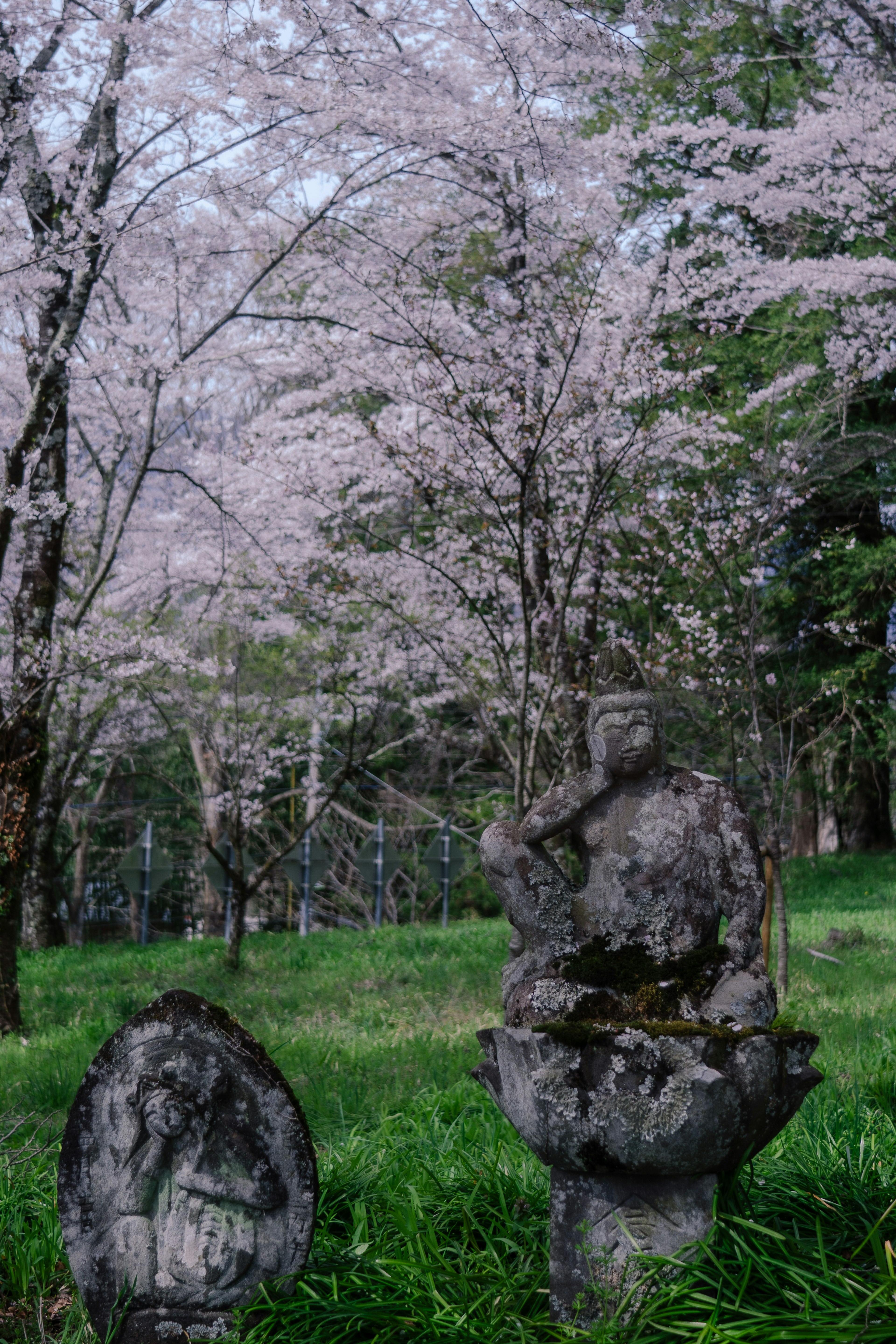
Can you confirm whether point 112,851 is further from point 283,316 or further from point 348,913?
point 283,316

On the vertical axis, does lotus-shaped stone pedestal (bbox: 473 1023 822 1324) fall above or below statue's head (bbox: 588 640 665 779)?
below

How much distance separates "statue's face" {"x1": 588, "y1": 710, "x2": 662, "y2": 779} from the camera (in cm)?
298

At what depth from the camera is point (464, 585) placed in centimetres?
1020

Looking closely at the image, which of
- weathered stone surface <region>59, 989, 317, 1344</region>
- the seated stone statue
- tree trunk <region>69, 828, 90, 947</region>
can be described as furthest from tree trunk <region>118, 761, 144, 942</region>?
the seated stone statue

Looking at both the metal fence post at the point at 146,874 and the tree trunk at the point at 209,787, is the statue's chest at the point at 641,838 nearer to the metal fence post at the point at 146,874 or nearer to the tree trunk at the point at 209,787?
the tree trunk at the point at 209,787

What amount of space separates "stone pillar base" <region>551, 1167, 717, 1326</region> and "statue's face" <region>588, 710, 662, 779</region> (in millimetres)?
1010

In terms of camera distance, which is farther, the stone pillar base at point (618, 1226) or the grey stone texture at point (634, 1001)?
the stone pillar base at point (618, 1226)

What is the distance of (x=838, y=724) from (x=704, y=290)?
696 centimetres

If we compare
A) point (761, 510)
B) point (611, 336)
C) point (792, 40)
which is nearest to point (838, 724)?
point (761, 510)

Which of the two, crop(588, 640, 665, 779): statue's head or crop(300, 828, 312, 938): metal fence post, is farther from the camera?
crop(300, 828, 312, 938): metal fence post

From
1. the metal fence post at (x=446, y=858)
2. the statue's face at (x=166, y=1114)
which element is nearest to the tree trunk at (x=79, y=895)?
the metal fence post at (x=446, y=858)

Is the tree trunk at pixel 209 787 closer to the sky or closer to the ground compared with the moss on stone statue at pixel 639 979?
closer to the sky

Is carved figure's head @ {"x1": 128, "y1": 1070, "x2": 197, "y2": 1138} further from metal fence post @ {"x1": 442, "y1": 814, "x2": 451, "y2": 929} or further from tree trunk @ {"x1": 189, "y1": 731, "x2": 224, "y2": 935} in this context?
metal fence post @ {"x1": 442, "y1": 814, "x2": 451, "y2": 929}

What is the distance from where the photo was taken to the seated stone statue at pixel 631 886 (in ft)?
9.27
